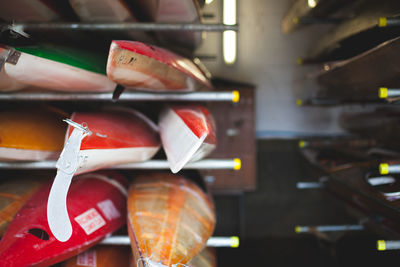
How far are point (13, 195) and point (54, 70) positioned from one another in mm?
616

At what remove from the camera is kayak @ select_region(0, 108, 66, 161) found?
0.94 meters

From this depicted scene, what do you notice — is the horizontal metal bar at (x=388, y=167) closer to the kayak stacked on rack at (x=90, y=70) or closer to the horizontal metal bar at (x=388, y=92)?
the horizontal metal bar at (x=388, y=92)

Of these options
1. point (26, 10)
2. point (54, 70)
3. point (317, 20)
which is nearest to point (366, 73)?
point (317, 20)

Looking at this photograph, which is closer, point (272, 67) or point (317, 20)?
point (317, 20)

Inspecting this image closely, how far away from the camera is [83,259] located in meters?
0.99

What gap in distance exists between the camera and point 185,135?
896mm

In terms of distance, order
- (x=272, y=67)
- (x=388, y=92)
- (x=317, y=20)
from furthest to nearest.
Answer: (x=272, y=67), (x=317, y=20), (x=388, y=92)

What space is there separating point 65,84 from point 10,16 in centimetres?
44

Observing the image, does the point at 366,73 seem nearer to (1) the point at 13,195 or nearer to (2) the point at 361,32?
(2) the point at 361,32

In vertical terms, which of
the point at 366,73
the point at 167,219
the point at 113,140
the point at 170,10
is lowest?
the point at 167,219

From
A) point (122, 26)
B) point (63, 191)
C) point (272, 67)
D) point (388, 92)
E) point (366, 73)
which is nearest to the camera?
point (63, 191)

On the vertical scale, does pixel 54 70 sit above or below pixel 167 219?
above

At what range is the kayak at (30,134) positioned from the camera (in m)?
0.94

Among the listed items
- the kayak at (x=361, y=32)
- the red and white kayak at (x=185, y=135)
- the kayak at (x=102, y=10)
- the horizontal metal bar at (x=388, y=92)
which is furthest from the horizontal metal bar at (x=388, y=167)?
the kayak at (x=102, y=10)
